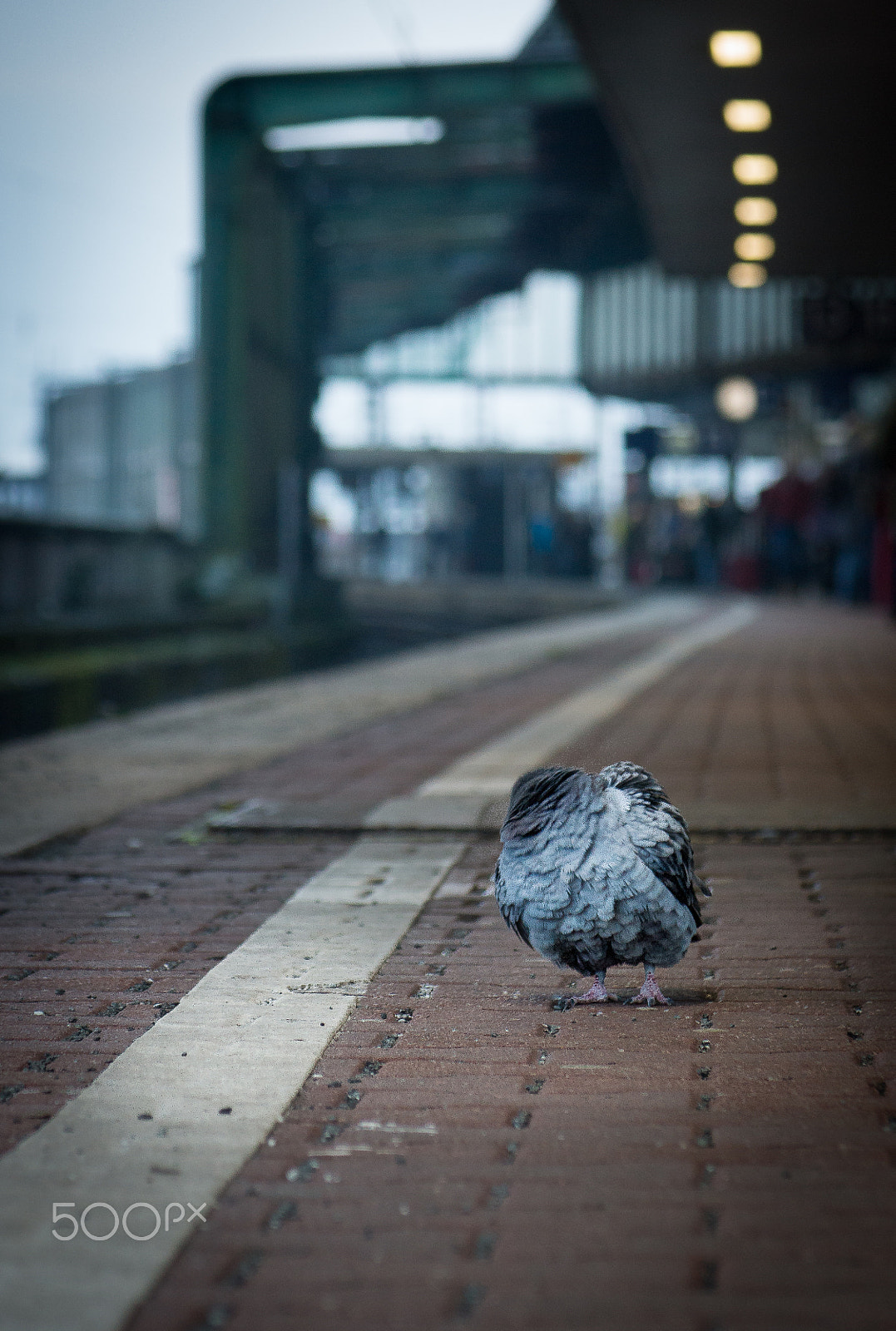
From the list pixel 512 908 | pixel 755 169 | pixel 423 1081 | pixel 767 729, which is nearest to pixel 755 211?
pixel 755 169

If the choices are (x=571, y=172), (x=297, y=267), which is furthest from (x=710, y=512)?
(x=297, y=267)

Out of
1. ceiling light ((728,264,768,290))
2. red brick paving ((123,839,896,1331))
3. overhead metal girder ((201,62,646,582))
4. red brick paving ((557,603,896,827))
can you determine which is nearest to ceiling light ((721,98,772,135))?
red brick paving ((557,603,896,827))

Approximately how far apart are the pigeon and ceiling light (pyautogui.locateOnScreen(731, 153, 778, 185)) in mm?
11969

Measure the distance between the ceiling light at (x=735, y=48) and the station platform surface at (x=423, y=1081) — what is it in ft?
22.8

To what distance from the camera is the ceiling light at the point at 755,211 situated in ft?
50.3

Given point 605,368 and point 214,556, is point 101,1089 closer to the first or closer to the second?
point 214,556

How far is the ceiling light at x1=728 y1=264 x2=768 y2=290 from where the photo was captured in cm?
1864

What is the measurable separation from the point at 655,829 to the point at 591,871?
7.5 inches

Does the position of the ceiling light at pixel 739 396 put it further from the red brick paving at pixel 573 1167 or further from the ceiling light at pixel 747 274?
the red brick paving at pixel 573 1167

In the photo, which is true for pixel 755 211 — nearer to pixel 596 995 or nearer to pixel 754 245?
pixel 754 245

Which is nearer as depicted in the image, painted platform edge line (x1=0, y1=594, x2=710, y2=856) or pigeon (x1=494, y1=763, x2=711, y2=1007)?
pigeon (x1=494, y1=763, x2=711, y2=1007)

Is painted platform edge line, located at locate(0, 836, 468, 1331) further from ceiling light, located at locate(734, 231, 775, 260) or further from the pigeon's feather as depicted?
ceiling light, located at locate(734, 231, 775, 260)

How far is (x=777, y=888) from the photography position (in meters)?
4.72

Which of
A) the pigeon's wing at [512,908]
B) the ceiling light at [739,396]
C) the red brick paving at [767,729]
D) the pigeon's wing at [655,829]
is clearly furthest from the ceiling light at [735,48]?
the ceiling light at [739,396]
